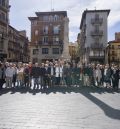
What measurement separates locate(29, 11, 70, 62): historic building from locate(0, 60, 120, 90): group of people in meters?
49.8

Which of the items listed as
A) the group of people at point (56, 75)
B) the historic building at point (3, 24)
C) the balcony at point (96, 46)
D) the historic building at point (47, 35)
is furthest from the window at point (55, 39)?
the group of people at point (56, 75)

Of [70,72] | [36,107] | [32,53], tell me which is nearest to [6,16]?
[32,53]

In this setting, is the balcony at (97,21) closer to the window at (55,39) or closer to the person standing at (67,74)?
the window at (55,39)

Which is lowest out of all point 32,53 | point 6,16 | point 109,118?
point 109,118

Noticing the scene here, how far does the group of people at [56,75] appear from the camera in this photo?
19.1 meters

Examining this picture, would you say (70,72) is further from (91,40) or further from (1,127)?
(91,40)

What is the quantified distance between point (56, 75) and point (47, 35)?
5316 centimetres

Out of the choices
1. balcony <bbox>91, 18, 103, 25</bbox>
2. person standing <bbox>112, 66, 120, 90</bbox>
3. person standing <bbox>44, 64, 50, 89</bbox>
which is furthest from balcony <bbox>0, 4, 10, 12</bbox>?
person standing <bbox>112, 66, 120, 90</bbox>

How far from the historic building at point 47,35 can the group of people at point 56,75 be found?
49.8 meters

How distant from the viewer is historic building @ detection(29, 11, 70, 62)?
70.8 meters

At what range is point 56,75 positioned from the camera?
1984 centimetres

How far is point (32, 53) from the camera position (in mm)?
73000

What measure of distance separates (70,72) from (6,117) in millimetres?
12067

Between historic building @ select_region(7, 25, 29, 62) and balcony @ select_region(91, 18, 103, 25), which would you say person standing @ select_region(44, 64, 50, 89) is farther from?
balcony @ select_region(91, 18, 103, 25)
